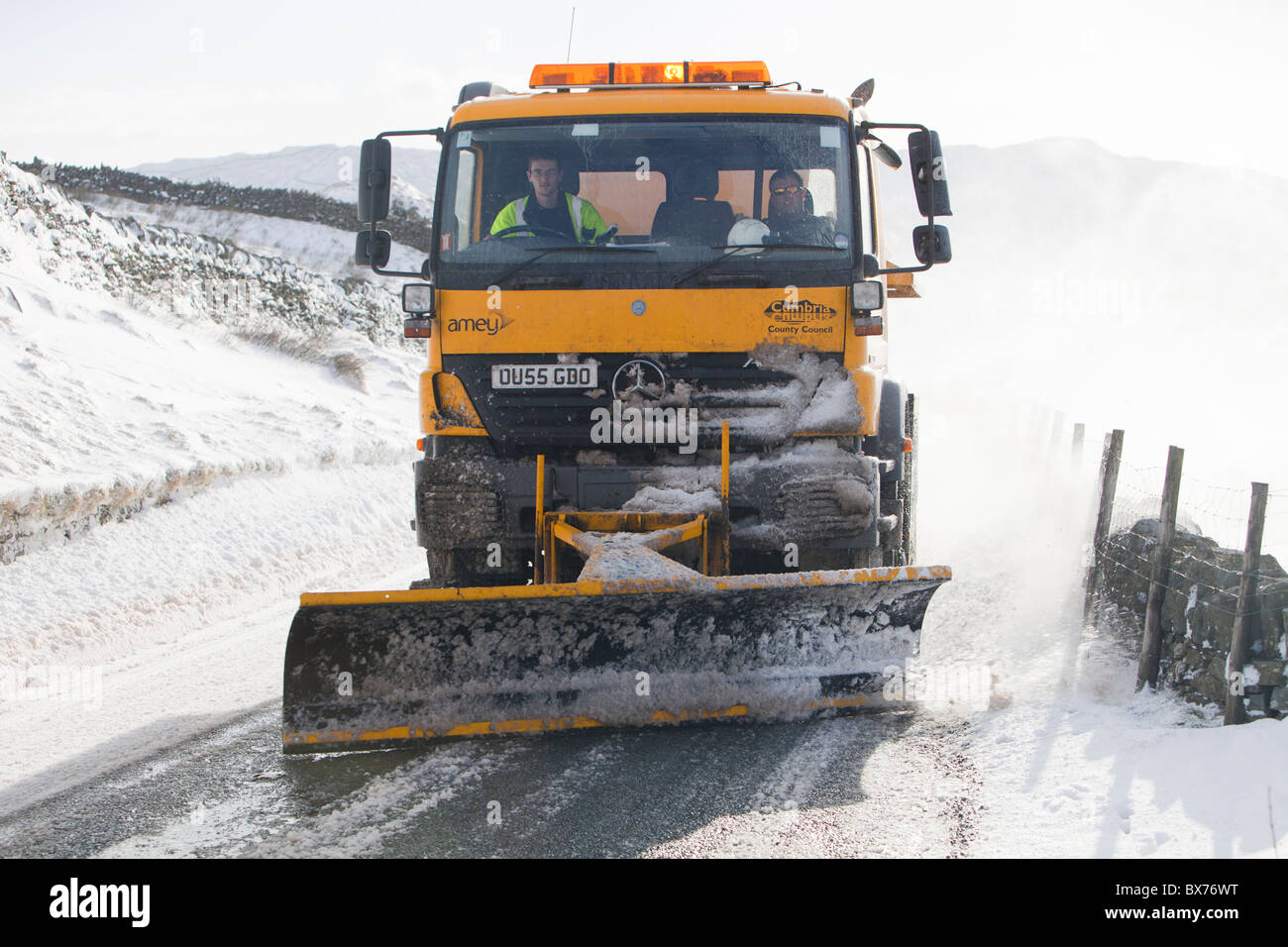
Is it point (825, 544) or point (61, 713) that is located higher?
point (825, 544)

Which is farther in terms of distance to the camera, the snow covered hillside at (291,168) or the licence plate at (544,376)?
the snow covered hillside at (291,168)

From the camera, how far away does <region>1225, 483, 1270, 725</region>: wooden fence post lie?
13.6 feet

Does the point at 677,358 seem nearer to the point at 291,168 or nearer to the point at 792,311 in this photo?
the point at 792,311

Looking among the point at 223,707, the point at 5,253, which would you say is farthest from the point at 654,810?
the point at 5,253

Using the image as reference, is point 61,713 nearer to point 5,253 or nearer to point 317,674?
point 317,674

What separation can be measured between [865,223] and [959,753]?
2761 mm

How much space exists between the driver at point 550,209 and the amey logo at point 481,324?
19.2 inches

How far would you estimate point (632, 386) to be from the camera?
4.93 m

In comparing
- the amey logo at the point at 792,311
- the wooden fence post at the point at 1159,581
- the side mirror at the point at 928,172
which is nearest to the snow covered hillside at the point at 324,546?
the wooden fence post at the point at 1159,581

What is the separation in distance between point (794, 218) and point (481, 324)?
166 cm

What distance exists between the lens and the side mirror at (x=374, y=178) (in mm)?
5246

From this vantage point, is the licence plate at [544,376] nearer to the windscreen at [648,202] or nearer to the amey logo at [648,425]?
the amey logo at [648,425]
